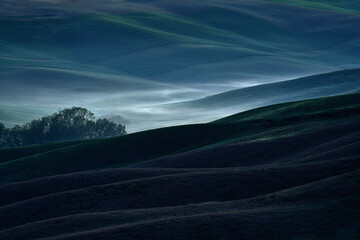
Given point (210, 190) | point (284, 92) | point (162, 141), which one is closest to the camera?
point (210, 190)

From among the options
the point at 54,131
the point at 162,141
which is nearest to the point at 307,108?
the point at 162,141

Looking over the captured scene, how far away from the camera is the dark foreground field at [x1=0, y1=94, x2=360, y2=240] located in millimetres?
25781

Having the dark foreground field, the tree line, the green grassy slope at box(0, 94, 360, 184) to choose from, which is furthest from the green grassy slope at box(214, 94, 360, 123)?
the tree line

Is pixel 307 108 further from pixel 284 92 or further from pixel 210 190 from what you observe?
pixel 284 92

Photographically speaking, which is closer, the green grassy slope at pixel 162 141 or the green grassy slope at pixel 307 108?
the green grassy slope at pixel 162 141

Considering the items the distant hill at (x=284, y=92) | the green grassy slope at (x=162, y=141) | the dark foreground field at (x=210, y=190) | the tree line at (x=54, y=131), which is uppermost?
the distant hill at (x=284, y=92)

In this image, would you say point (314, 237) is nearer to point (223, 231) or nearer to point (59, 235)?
point (223, 231)

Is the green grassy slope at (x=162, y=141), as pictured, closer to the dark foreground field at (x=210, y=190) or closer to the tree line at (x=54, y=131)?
the dark foreground field at (x=210, y=190)

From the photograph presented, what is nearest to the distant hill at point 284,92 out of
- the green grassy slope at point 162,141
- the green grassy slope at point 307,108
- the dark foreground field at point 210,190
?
the green grassy slope at point 307,108

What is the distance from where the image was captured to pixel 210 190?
34.9 m

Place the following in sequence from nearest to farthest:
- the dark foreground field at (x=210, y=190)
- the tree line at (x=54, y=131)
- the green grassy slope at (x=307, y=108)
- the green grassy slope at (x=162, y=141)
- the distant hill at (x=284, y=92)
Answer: the dark foreground field at (x=210, y=190)
the green grassy slope at (x=162, y=141)
the green grassy slope at (x=307, y=108)
the tree line at (x=54, y=131)
the distant hill at (x=284, y=92)

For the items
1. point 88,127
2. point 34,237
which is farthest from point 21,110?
point 34,237

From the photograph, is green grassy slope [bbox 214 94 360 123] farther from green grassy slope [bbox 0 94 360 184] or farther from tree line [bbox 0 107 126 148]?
tree line [bbox 0 107 126 148]

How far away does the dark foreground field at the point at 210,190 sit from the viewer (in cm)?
2578
